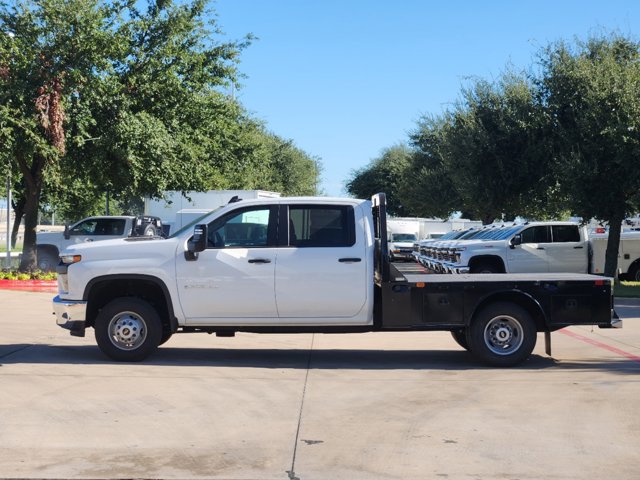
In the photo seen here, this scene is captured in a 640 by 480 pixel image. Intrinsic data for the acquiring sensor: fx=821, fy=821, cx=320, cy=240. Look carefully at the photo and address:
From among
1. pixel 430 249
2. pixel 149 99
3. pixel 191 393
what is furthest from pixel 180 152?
pixel 191 393

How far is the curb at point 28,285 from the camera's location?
20.9 metres

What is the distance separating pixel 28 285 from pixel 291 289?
13.3 meters

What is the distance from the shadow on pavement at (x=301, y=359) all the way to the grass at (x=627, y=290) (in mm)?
10689

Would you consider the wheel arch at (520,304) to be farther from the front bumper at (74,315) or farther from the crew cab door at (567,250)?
the crew cab door at (567,250)

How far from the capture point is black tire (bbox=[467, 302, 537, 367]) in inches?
399

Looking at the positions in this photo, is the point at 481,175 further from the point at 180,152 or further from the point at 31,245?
the point at 31,245

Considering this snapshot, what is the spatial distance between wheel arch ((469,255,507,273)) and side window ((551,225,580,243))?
5.29 ft

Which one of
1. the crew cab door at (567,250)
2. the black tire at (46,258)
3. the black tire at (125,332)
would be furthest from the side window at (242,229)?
the black tire at (46,258)

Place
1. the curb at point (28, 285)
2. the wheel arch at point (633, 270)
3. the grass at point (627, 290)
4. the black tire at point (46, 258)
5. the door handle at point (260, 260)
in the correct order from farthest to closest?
1. the black tire at point (46, 258)
2. the wheel arch at point (633, 270)
3. the grass at point (627, 290)
4. the curb at point (28, 285)
5. the door handle at point (260, 260)

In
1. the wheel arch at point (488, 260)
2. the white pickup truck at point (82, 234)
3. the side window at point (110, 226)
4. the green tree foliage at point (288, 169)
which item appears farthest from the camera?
the green tree foliage at point (288, 169)

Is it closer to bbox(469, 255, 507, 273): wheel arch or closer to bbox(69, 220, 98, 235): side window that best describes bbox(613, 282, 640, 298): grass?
bbox(469, 255, 507, 273): wheel arch

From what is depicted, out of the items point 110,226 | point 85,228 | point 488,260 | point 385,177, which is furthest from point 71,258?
point 385,177

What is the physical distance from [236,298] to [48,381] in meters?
2.33

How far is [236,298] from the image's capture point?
9.91 metres
